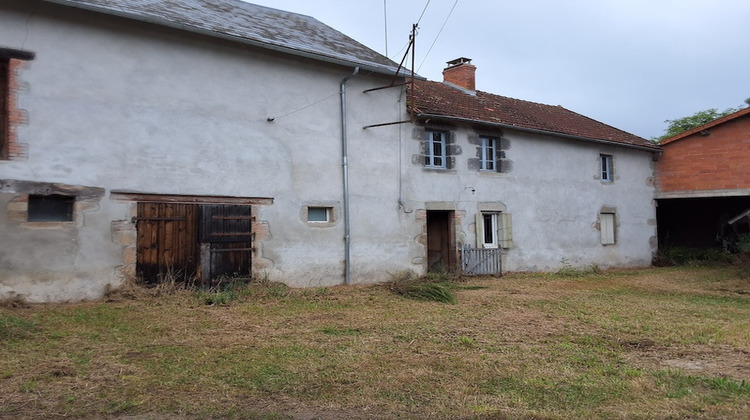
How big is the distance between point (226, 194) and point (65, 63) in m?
3.19

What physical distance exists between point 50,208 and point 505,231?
997cm

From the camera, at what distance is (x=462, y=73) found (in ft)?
55.7

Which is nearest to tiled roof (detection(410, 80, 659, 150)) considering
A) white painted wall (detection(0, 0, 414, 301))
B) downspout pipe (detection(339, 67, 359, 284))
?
white painted wall (detection(0, 0, 414, 301))

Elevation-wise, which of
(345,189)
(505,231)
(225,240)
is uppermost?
(345,189)

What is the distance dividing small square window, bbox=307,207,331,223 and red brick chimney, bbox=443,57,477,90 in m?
7.41

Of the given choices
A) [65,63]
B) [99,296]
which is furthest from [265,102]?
[99,296]

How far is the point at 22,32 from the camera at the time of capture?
8.50 meters

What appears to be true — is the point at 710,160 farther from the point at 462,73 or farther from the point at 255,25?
the point at 255,25

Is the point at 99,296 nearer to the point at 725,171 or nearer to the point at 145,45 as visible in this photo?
the point at 145,45

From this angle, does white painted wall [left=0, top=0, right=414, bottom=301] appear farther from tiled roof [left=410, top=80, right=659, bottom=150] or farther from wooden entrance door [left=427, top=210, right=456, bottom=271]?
tiled roof [left=410, top=80, right=659, bottom=150]

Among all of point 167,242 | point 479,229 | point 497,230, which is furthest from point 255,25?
point 497,230

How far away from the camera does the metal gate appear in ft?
44.5

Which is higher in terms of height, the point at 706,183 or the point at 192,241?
the point at 706,183

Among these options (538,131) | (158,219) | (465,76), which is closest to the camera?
(158,219)
